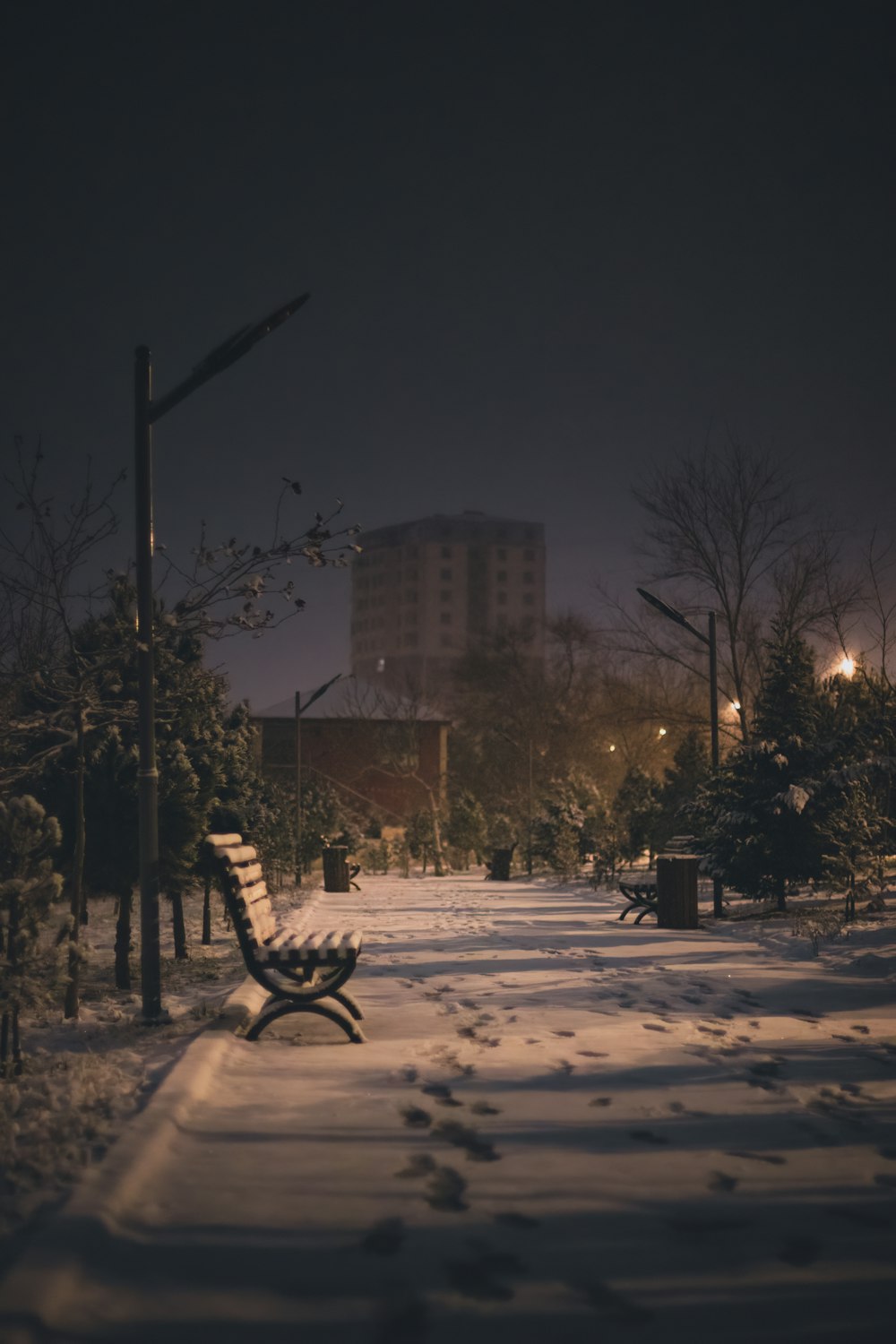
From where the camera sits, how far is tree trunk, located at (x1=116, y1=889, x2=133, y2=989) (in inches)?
405

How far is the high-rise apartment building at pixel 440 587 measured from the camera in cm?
14988

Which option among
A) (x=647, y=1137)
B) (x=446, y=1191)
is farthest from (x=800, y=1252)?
(x=446, y=1191)

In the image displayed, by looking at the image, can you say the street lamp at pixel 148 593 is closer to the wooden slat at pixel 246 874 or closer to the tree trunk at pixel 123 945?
the wooden slat at pixel 246 874

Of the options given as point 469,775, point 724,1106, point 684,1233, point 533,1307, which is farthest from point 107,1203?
point 469,775

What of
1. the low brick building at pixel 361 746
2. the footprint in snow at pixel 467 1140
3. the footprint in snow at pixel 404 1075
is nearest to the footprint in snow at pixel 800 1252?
the footprint in snow at pixel 467 1140

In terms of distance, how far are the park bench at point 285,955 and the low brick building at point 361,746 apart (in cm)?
5072

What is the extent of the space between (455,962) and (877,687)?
983 centimetres

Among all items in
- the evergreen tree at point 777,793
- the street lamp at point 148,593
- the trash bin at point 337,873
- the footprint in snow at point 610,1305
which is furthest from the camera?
the trash bin at point 337,873

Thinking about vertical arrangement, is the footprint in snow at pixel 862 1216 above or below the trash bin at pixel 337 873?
above

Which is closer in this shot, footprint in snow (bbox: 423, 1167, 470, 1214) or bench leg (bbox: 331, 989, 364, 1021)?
footprint in snow (bbox: 423, 1167, 470, 1214)

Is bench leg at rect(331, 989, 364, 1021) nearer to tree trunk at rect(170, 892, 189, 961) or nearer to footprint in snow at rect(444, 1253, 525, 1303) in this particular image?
footprint in snow at rect(444, 1253, 525, 1303)

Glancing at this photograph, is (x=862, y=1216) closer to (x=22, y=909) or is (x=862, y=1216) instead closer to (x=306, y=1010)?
(x=306, y=1010)

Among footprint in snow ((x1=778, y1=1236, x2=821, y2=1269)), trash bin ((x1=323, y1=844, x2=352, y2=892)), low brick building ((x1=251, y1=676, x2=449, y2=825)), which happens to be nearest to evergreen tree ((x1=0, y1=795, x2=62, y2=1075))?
footprint in snow ((x1=778, y1=1236, x2=821, y2=1269))

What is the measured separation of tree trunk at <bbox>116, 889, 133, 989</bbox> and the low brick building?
4711cm
